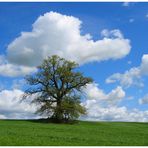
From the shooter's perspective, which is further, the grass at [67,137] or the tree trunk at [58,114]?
the tree trunk at [58,114]

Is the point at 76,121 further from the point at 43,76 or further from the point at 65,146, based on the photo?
the point at 65,146

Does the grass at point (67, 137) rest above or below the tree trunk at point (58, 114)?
below

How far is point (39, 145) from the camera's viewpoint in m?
26.8

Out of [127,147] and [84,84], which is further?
[84,84]

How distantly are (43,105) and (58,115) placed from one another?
3.18m

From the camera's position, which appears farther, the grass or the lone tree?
the lone tree

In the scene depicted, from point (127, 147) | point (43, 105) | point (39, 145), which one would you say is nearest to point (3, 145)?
point (39, 145)

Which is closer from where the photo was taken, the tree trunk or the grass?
the grass

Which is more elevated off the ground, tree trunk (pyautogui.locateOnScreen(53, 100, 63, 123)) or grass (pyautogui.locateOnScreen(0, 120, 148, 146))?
tree trunk (pyautogui.locateOnScreen(53, 100, 63, 123))

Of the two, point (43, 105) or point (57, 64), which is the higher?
point (57, 64)

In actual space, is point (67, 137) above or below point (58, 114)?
below

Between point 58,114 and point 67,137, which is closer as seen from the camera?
point 67,137

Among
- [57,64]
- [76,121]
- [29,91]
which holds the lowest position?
[76,121]

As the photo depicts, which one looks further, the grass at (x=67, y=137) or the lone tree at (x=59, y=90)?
the lone tree at (x=59, y=90)
